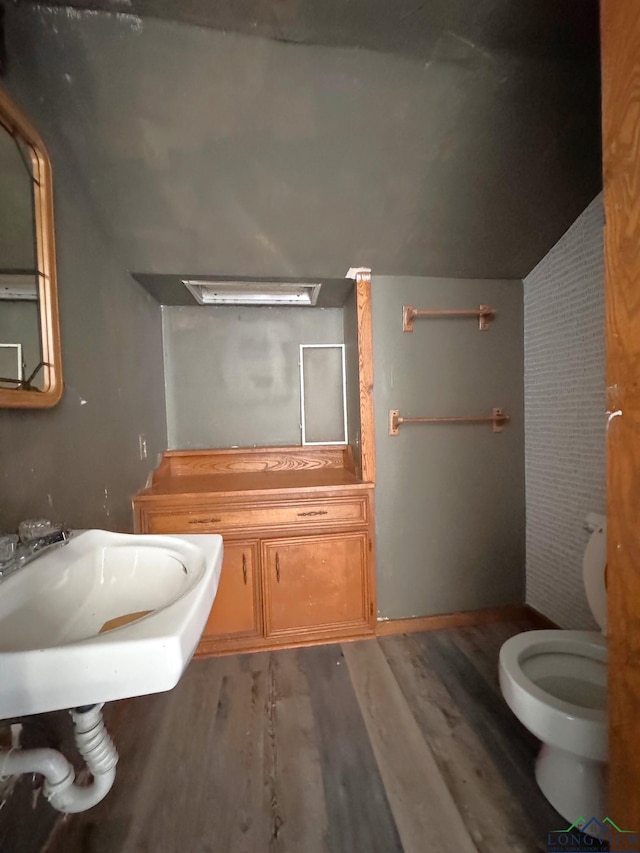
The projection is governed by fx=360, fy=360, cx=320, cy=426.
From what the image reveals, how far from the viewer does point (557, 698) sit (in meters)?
1.02

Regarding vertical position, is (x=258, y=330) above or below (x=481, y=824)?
above

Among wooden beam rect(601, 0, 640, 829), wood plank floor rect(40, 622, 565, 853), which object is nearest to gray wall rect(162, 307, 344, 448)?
wood plank floor rect(40, 622, 565, 853)

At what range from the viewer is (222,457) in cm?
218

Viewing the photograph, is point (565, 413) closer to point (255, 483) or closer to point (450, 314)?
point (450, 314)

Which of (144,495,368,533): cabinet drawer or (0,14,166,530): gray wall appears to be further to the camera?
(144,495,368,533): cabinet drawer

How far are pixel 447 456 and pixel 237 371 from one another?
1.33 m

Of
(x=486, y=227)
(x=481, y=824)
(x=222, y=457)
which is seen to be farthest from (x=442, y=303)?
(x=481, y=824)

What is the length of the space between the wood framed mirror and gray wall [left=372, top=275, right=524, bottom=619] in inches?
54.2

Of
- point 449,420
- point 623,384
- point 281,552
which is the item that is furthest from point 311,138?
point 281,552

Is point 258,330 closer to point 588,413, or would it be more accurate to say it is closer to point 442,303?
point 442,303

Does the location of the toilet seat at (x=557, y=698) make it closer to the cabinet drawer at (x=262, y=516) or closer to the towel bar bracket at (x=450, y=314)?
the cabinet drawer at (x=262, y=516)

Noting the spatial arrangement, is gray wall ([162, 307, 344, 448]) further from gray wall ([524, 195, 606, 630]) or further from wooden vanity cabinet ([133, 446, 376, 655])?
gray wall ([524, 195, 606, 630])

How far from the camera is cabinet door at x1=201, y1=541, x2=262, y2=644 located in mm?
1751

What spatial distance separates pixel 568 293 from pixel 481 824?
6.61ft
